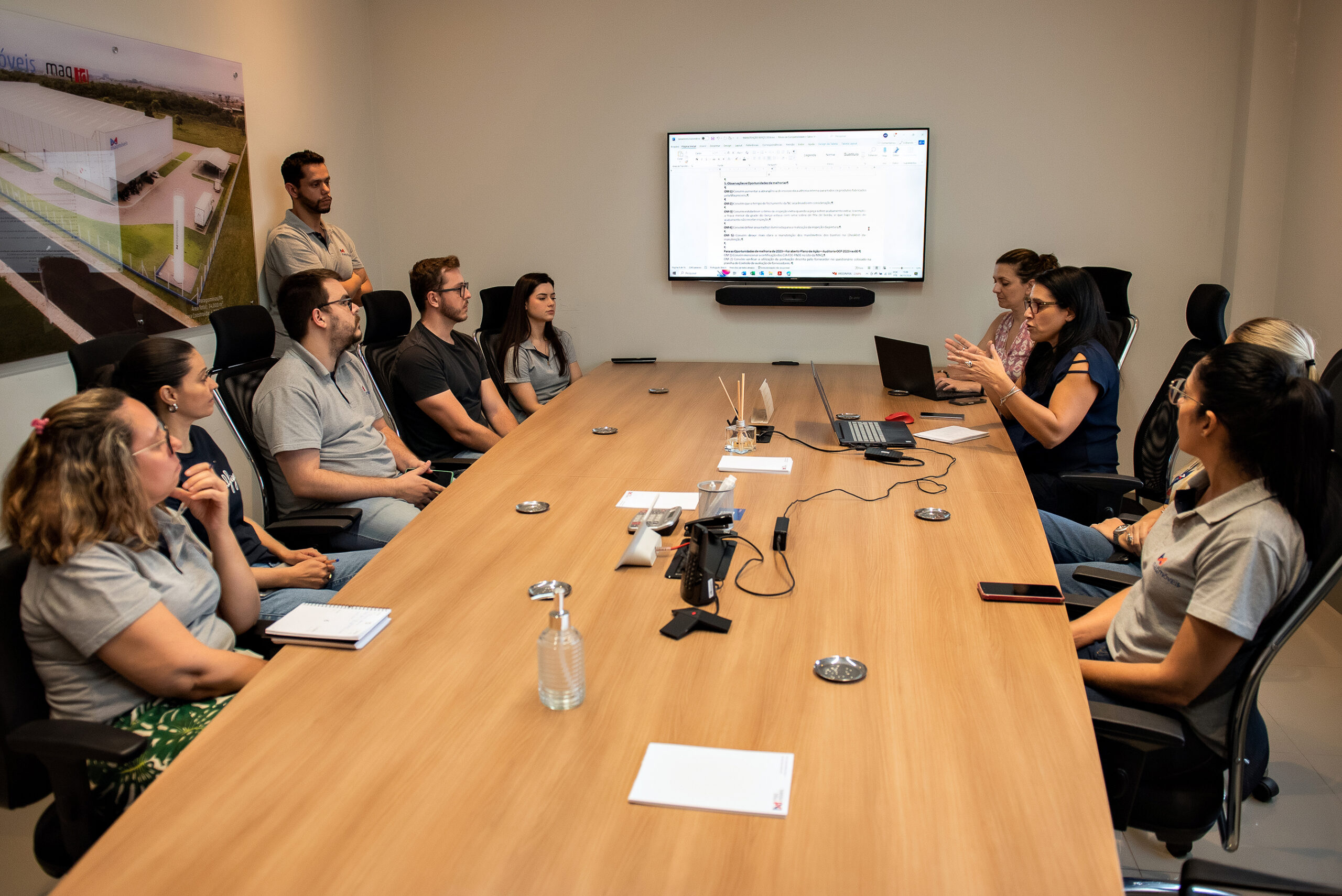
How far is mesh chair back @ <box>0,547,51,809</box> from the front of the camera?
1.58 meters

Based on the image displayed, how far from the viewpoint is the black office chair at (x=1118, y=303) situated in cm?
415

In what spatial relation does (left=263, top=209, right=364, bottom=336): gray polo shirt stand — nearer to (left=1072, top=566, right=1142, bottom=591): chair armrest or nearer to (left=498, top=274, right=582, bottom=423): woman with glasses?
(left=498, top=274, right=582, bottom=423): woman with glasses

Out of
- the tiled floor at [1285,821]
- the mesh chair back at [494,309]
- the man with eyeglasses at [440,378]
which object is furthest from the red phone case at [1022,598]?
the mesh chair back at [494,309]

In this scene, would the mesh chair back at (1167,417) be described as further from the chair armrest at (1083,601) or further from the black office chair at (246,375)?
the black office chair at (246,375)

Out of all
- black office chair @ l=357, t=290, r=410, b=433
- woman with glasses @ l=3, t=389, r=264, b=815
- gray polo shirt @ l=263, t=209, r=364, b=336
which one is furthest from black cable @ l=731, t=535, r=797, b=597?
gray polo shirt @ l=263, t=209, r=364, b=336

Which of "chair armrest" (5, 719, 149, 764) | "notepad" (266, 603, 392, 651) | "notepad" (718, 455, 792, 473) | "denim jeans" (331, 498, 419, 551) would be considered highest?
"notepad" (718, 455, 792, 473)

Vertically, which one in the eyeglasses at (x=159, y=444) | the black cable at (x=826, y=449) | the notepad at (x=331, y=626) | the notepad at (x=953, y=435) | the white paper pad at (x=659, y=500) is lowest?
the notepad at (x=331, y=626)

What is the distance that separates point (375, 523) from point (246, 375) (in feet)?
2.15

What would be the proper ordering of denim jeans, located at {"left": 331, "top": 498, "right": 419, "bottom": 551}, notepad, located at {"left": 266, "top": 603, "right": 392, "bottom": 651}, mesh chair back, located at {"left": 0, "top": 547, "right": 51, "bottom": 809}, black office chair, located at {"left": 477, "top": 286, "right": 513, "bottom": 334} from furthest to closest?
black office chair, located at {"left": 477, "top": 286, "right": 513, "bottom": 334} < denim jeans, located at {"left": 331, "top": 498, "right": 419, "bottom": 551} < notepad, located at {"left": 266, "top": 603, "right": 392, "bottom": 651} < mesh chair back, located at {"left": 0, "top": 547, "right": 51, "bottom": 809}

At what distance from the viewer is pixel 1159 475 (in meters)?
3.44

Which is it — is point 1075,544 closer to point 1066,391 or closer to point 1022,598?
point 1066,391

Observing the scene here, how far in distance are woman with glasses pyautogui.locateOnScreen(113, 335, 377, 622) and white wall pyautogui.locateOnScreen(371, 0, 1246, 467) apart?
3241 mm

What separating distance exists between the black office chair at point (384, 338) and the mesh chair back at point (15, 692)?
6.58 ft

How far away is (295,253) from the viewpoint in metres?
4.42
